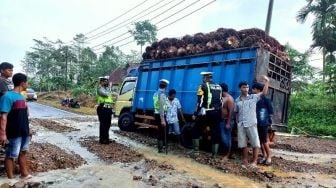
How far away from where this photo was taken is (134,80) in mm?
14039

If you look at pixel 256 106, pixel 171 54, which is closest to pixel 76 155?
pixel 256 106

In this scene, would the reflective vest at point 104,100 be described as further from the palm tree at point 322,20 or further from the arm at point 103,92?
the palm tree at point 322,20

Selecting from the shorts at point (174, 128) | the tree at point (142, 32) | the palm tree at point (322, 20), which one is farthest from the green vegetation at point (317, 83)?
the tree at point (142, 32)

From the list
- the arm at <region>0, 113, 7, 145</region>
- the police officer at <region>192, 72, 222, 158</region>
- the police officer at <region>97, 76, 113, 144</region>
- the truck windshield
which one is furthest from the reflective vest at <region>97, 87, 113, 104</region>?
the arm at <region>0, 113, 7, 145</region>

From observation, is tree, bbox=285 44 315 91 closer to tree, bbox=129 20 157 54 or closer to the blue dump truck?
the blue dump truck

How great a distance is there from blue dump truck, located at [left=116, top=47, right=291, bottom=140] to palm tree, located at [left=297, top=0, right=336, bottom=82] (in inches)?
715

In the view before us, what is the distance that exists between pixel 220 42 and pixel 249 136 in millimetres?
3210

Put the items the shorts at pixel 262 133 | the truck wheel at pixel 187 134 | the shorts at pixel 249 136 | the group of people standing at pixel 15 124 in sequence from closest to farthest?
the group of people standing at pixel 15 124
the shorts at pixel 249 136
the shorts at pixel 262 133
the truck wheel at pixel 187 134

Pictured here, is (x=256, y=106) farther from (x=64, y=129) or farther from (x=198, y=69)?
(x=64, y=129)

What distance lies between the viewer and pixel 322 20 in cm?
2727

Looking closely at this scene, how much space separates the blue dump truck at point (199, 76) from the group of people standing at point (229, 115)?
0.94 meters

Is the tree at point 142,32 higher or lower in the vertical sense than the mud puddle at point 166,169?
higher

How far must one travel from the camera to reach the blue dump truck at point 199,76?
9442mm

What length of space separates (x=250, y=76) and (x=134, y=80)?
5.73 meters
